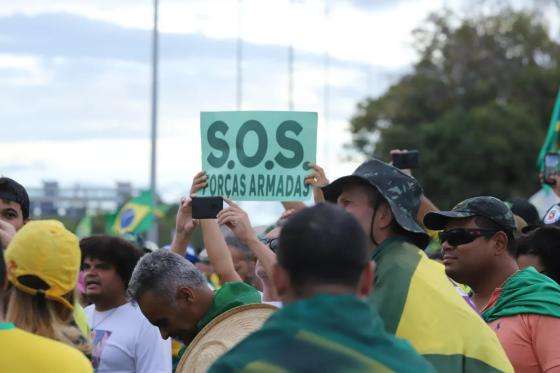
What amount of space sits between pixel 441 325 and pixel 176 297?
70.2 inches

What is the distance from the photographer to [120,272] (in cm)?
714

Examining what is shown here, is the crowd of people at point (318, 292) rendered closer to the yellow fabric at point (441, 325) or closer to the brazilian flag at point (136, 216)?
the yellow fabric at point (441, 325)

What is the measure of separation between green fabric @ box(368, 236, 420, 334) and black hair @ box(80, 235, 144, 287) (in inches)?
111

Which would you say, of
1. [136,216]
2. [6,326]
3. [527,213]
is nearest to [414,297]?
[6,326]

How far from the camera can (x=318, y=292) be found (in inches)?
130

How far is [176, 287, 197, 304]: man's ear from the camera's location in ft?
19.0

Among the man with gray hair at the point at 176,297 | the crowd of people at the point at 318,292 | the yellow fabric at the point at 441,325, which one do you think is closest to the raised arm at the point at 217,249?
the crowd of people at the point at 318,292

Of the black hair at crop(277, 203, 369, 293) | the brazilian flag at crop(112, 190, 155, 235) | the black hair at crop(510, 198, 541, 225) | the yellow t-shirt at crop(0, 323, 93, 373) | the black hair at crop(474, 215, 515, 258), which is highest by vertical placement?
the black hair at crop(277, 203, 369, 293)

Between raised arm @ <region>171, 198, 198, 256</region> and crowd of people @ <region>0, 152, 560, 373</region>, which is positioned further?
raised arm @ <region>171, 198, 198, 256</region>

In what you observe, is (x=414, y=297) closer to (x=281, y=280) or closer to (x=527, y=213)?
(x=281, y=280)

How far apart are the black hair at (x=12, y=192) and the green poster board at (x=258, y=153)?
122cm

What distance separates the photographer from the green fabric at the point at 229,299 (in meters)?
5.84

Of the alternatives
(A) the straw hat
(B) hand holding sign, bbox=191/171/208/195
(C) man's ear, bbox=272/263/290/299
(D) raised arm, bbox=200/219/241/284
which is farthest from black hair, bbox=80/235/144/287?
(C) man's ear, bbox=272/263/290/299

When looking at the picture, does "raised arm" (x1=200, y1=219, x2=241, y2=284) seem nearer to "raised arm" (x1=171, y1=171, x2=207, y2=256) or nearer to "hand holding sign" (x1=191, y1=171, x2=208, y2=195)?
"raised arm" (x1=171, y1=171, x2=207, y2=256)
